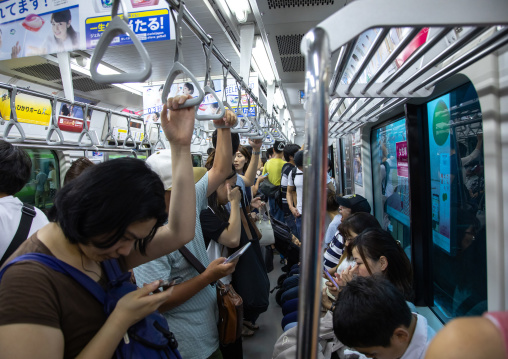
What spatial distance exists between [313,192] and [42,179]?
4.93 meters

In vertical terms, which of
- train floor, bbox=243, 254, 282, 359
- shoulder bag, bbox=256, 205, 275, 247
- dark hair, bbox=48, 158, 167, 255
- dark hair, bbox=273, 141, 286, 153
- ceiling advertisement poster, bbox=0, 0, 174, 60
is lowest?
train floor, bbox=243, 254, 282, 359

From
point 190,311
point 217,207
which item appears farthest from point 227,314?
point 217,207

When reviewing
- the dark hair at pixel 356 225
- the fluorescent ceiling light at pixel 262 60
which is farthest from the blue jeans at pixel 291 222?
the fluorescent ceiling light at pixel 262 60

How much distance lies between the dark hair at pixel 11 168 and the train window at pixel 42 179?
2874 mm

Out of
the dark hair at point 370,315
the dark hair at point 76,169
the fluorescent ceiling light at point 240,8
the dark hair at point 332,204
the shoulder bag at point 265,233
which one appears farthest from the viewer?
the fluorescent ceiling light at point 240,8

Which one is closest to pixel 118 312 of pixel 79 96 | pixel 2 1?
pixel 2 1

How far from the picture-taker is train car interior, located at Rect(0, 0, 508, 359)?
0.65 metres

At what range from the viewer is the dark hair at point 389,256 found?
1951 mm

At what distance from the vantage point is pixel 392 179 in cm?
328

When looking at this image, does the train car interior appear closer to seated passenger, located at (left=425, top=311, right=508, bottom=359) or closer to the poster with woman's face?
the poster with woman's face

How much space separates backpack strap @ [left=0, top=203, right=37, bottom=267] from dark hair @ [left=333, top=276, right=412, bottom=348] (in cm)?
159

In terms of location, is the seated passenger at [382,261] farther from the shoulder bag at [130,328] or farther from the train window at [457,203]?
the shoulder bag at [130,328]

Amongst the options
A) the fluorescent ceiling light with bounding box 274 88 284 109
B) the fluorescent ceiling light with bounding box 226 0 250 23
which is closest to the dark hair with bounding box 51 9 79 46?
the fluorescent ceiling light with bounding box 226 0 250 23

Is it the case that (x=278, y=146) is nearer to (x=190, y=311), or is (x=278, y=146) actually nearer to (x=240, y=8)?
(x=240, y=8)
